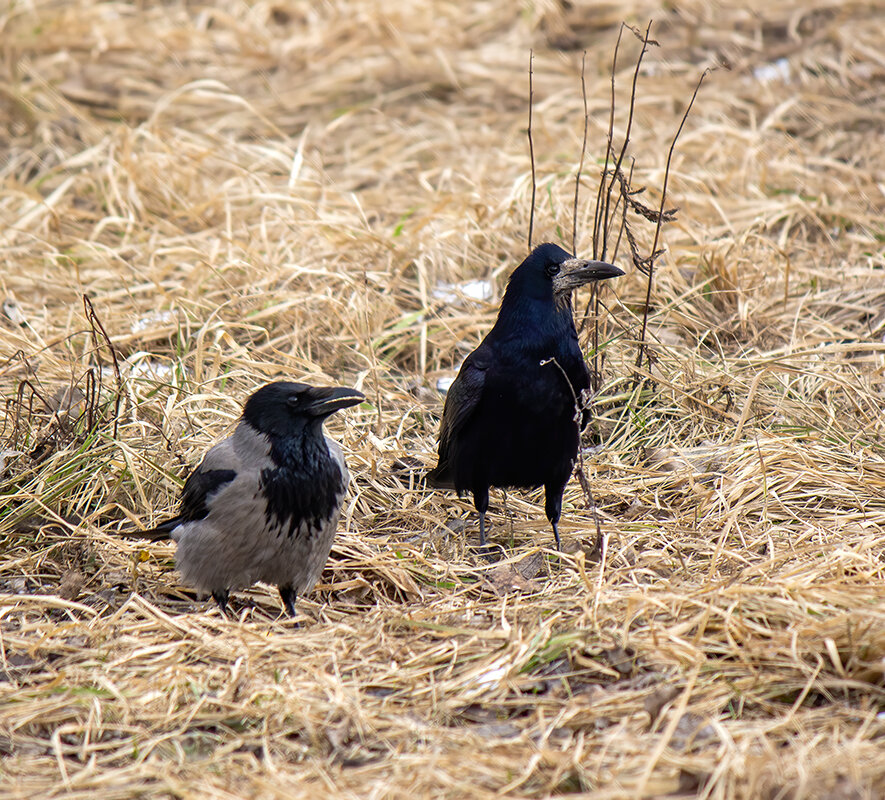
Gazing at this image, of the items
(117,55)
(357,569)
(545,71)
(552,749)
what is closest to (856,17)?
(545,71)

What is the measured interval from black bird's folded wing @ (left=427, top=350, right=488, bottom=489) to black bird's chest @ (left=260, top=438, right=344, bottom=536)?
676 mm

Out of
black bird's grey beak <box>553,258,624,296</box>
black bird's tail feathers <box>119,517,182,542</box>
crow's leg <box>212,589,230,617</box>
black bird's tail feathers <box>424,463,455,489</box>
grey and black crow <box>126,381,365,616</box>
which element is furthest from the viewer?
black bird's tail feathers <box>424,463,455,489</box>

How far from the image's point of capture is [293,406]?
3.91m

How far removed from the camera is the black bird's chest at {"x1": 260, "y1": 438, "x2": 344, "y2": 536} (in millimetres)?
3805

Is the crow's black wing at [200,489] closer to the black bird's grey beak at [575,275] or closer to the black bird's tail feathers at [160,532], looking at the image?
the black bird's tail feathers at [160,532]

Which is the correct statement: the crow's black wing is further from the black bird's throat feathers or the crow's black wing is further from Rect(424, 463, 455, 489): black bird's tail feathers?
Rect(424, 463, 455, 489): black bird's tail feathers

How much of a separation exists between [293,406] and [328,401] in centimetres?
13

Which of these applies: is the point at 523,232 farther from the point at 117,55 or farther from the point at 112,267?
the point at 117,55

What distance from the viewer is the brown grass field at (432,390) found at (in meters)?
2.93

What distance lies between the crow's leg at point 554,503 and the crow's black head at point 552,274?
730 mm

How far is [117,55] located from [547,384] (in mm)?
6504

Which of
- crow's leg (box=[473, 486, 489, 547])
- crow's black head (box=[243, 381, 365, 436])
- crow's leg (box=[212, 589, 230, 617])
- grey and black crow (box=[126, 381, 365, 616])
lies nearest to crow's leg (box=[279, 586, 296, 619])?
grey and black crow (box=[126, 381, 365, 616])

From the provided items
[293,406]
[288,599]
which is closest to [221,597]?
[288,599]

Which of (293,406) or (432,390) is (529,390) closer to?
(293,406)
